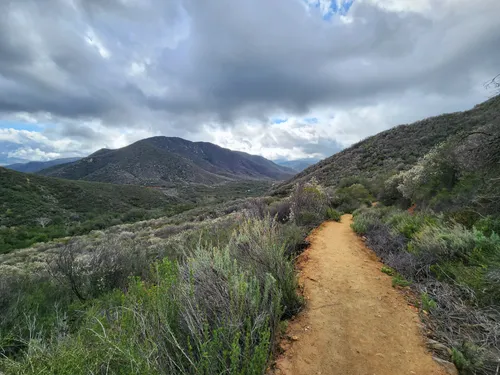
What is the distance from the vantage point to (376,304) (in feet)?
13.0

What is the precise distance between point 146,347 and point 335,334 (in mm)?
2386

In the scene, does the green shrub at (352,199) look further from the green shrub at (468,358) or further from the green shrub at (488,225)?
the green shrub at (468,358)

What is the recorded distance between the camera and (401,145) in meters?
29.9

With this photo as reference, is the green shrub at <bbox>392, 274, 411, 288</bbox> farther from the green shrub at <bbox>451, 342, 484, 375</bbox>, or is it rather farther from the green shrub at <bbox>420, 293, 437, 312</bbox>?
the green shrub at <bbox>451, 342, 484, 375</bbox>

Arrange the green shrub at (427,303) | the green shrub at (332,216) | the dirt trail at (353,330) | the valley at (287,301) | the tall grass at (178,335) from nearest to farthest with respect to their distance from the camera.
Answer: the tall grass at (178,335), the valley at (287,301), the dirt trail at (353,330), the green shrub at (427,303), the green shrub at (332,216)

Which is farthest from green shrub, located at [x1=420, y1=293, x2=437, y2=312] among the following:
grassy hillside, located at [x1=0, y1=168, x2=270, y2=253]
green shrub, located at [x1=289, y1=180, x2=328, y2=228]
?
grassy hillside, located at [x1=0, y1=168, x2=270, y2=253]

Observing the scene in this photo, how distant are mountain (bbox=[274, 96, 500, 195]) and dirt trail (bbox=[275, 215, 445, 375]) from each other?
2027cm

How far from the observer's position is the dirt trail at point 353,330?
275cm

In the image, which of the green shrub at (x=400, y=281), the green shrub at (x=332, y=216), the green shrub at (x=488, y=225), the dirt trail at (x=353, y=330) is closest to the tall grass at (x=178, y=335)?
the dirt trail at (x=353, y=330)

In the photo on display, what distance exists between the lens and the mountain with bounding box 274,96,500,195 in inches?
985

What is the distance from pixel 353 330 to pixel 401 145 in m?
32.2

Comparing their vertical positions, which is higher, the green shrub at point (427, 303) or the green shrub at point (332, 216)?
the green shrub at point (332, 216)

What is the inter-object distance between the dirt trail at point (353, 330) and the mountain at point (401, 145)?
20270 millimetres

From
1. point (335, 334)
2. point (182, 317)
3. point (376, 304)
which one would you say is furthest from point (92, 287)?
point (376, 304)
